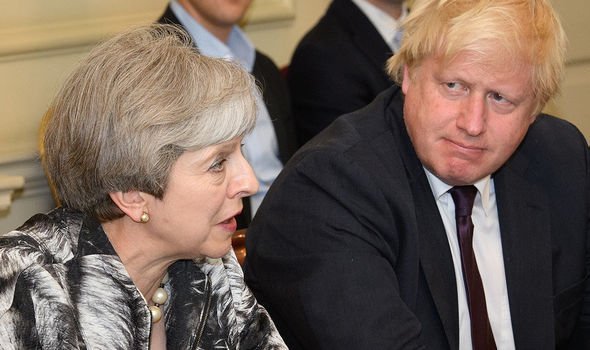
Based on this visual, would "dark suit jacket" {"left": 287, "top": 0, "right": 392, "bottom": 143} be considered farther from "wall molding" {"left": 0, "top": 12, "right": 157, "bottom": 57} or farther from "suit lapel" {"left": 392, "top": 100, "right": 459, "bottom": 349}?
"suit lapel" {"left": 392, "top": 100, "right": 459, "bottom": 349}

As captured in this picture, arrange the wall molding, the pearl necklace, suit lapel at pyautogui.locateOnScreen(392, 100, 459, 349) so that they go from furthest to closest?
the wall molding → suit lapel at pyautogui.locateOnScreen(392, 100, 459, 349) → the pearl necklace

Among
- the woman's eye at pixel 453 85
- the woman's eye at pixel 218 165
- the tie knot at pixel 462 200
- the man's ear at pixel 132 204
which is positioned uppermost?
the woman's eye at pixel 453 85

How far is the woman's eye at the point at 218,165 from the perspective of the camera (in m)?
1.95

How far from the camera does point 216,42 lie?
3.81 meters

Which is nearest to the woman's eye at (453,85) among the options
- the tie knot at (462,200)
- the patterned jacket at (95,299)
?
the tie knot at (462,200)

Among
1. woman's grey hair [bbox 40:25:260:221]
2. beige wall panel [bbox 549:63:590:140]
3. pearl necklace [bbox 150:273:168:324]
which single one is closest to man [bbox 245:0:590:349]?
pearl necklace [bbox 150:273:168:324]

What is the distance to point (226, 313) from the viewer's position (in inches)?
83.6

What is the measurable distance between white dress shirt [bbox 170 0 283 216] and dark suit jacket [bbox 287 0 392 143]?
17 centimetres

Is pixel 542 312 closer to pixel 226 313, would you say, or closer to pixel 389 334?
pixel 389 334

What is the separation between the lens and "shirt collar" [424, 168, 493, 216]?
2416 millimetres

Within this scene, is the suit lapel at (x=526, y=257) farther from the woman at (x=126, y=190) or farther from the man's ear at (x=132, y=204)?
the man's ear at (x=132, y=204)

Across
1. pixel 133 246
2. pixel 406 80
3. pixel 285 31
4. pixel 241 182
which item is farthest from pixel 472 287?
pixel 285 31

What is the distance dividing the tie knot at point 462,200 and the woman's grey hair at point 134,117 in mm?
663

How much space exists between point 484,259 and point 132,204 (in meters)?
0.92
